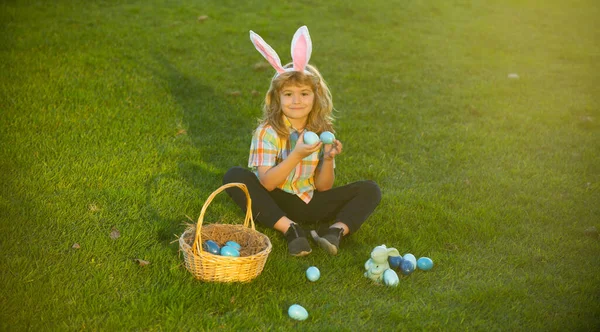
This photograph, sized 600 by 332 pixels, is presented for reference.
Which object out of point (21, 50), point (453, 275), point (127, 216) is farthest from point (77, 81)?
point (453, 275)

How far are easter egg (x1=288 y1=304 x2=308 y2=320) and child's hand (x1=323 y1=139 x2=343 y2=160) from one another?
1104 mm

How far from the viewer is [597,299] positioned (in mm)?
3531

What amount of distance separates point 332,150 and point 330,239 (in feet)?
1.81

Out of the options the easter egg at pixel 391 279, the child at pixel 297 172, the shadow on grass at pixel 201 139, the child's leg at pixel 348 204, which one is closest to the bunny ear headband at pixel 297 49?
the child at pixel 297 172

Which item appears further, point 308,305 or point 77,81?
point 77,81

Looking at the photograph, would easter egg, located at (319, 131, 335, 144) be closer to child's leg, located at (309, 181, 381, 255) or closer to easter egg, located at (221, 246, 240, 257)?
child's leg, located at (309, 181, 381, 255)

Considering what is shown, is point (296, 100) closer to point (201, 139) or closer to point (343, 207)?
point (343, 207)

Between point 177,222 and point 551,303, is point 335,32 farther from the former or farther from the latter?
point 551,303

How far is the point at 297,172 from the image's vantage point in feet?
13.5

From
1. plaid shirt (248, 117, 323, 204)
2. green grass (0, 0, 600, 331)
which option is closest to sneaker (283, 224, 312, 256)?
green grass (0, 0, 600, 331)

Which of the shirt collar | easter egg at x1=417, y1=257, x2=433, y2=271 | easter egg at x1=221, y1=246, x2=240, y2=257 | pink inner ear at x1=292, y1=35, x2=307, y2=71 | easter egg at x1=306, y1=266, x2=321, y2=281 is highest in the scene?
pink inner ear at x1=292, y1=35, x2=307, y2=71

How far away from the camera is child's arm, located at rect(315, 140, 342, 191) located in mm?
3854

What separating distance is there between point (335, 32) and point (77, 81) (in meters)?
4.93

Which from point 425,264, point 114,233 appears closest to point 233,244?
point 114,233
